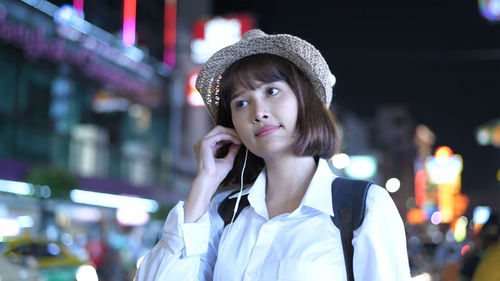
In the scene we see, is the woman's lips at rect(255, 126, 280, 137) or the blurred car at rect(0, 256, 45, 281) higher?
the woman's lips at rect(255, 126, 280, 137)

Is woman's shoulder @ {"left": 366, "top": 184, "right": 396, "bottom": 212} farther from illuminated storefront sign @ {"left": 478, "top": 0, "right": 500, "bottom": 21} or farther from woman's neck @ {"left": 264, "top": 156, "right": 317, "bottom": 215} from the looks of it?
illuminated storefront sign @ {"left": 478, "top": 0, "right": 500, "bottom": 21}

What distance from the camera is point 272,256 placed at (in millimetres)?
1833

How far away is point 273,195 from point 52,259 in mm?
8752

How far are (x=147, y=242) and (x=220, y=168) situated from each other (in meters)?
19.1

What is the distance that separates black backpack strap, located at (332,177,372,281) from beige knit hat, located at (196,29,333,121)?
0.41 metres

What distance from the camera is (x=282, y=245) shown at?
1833 mm

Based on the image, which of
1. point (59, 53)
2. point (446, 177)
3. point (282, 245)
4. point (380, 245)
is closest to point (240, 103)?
point (282, 245)

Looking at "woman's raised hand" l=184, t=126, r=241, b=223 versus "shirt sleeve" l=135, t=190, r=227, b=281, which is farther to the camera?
"woman's raised hand" l=184, t=126, r=241, b=223

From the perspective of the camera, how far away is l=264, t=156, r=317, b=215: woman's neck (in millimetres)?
2012

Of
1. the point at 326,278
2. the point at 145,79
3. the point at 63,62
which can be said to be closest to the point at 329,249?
the point at 326,278

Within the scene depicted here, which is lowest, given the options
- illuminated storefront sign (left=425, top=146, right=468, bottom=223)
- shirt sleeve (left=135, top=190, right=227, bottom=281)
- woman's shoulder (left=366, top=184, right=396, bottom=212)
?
shirt sleeve (left=135, top=190, right=227, bottom=281)

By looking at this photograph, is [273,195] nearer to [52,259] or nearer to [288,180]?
[288,180]

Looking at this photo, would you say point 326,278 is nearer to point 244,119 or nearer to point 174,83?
point 244,119

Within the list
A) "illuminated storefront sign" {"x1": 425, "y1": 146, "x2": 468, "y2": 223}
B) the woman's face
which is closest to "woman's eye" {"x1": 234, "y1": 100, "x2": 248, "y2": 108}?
the woman's face
